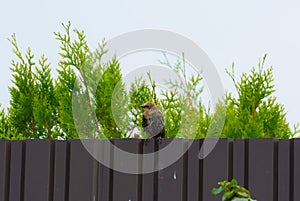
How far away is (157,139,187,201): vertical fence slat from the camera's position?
4.73m

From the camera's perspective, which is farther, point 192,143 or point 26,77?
point 26,77

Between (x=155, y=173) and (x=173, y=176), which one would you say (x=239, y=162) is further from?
(x=155, y=173)

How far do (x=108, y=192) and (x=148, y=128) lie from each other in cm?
→ 99

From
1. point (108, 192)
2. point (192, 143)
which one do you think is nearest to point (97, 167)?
point (108, 192)

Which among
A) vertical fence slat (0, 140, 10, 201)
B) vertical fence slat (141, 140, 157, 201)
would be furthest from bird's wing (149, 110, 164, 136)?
vertical fence slat (0, 140, 10, 201)

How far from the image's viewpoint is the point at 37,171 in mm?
5070

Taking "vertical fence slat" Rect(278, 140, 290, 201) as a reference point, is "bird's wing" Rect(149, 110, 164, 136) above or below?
above

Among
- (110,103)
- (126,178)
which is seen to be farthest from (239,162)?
(110,103)

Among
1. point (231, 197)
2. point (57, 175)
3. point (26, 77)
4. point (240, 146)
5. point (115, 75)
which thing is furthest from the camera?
point (26, 77)

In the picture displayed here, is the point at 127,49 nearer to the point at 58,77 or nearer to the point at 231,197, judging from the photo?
the point at 58,77

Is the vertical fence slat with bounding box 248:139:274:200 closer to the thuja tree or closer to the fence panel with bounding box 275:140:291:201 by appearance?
the fence panel with bounding box 275:140:291:201

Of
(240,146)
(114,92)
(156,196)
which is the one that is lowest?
(156,196)

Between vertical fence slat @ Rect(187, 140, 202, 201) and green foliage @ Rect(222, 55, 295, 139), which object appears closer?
vertical fence slat @ Rect(187, 140, 202, 201)

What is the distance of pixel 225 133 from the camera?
23.3ft
